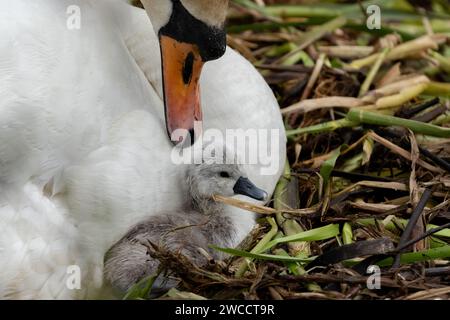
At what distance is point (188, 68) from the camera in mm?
3551

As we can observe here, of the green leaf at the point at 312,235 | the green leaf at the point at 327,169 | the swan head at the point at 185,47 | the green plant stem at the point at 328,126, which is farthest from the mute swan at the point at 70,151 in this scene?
the green plant stem at the point at 328,126

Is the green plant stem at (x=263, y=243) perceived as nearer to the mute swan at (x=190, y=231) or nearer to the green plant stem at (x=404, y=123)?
the mute swan at (x=190, y=231)

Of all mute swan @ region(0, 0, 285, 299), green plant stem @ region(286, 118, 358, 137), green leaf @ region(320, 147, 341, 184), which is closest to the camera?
mute swan @ region(0, 0, 285, 299)

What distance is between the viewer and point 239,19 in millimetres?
5242

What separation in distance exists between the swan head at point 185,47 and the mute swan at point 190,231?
162 millimetres

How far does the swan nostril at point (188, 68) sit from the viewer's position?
3533 millimetres

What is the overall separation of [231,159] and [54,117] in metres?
0.63

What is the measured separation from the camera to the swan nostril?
3.53m

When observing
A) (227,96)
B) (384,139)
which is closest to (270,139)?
(227,96)

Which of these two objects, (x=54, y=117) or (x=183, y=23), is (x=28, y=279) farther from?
(x=183, y=23)

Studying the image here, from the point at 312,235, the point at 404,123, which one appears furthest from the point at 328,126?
the point at 312,235

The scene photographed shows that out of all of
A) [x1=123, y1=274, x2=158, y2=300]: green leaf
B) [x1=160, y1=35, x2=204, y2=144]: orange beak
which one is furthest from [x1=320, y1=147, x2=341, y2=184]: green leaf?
[x1=123, y1=274, x2=158, y2=300]: green leaf

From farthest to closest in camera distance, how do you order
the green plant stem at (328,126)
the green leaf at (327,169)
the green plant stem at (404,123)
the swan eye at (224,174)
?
the green plant stem at (328,126) < the green plant stem at (404,123) < the green leaf at (327,169) < the swan eye at (224,174)

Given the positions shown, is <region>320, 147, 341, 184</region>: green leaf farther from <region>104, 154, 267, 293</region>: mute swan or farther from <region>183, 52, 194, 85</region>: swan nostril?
<region>183, 52, 194, 85</region>: swan nostril
